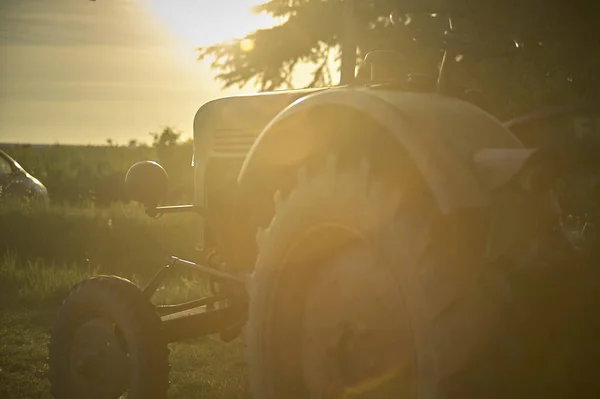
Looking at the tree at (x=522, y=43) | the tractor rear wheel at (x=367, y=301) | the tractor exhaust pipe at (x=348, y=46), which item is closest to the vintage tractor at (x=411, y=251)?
the tractor rear wheel at (x=367, y=301)

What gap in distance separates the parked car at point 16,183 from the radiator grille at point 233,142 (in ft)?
36.1

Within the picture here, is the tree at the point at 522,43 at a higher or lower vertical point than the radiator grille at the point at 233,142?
higher

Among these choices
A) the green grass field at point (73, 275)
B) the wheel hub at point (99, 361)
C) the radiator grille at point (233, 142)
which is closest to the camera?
the wheel hub at point (99, 361)

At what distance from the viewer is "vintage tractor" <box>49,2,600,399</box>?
7.20ft

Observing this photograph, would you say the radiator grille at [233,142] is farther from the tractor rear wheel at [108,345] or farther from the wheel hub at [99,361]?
the wheel hub at [99,361]

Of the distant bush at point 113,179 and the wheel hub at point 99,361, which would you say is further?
the distant bush at point 113,179

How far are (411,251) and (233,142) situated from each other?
7.64 feet

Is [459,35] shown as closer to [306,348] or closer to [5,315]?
[306,348]

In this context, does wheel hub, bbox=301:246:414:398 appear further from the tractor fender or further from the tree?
the tree

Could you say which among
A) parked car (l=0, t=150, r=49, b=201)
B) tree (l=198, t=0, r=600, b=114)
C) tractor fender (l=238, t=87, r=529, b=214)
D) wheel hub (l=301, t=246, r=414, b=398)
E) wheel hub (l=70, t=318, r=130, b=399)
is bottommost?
parked car (l=0, t=150, r=49, b=201)

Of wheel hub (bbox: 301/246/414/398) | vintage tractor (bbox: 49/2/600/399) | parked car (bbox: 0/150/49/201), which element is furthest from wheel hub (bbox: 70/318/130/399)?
parked car (bbox: 0/150/49/201)

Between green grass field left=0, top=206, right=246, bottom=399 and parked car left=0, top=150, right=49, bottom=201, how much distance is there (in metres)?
2.06

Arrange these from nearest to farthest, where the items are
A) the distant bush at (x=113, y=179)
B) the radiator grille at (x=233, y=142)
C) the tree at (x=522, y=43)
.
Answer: the tree at (x=522, y=43) < the radiator grille at (x=233, y=142) < the distant bush at (x=113, y=179)

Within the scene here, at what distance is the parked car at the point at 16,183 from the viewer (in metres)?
14.9
